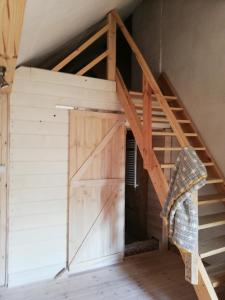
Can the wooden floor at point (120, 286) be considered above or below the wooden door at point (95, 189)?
below

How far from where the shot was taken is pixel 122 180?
12.5ft

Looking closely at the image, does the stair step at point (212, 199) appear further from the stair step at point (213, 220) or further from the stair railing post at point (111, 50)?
the stair railing post at point (111, 50)

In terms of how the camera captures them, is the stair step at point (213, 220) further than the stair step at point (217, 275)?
Yes

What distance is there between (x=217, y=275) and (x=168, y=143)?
214 cm

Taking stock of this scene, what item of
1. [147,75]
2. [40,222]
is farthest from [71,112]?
[40,222]

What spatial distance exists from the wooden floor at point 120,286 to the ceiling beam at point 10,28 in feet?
8.14

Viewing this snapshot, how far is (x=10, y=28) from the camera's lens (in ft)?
4.36

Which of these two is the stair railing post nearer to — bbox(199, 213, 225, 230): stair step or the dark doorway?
the dark doorway

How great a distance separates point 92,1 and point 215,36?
5.43 feet

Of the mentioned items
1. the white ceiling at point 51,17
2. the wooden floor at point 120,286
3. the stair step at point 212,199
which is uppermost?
the white ceiling at point 51,17

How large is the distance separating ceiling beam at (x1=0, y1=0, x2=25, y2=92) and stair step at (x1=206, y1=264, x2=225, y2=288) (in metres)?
2.61

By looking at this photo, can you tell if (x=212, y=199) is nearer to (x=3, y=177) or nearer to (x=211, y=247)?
(x=211, y=247)

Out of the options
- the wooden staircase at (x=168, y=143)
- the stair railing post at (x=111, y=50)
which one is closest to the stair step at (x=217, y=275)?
the wooden staircase at (x=168, y=143)

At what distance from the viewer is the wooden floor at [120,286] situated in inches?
113
